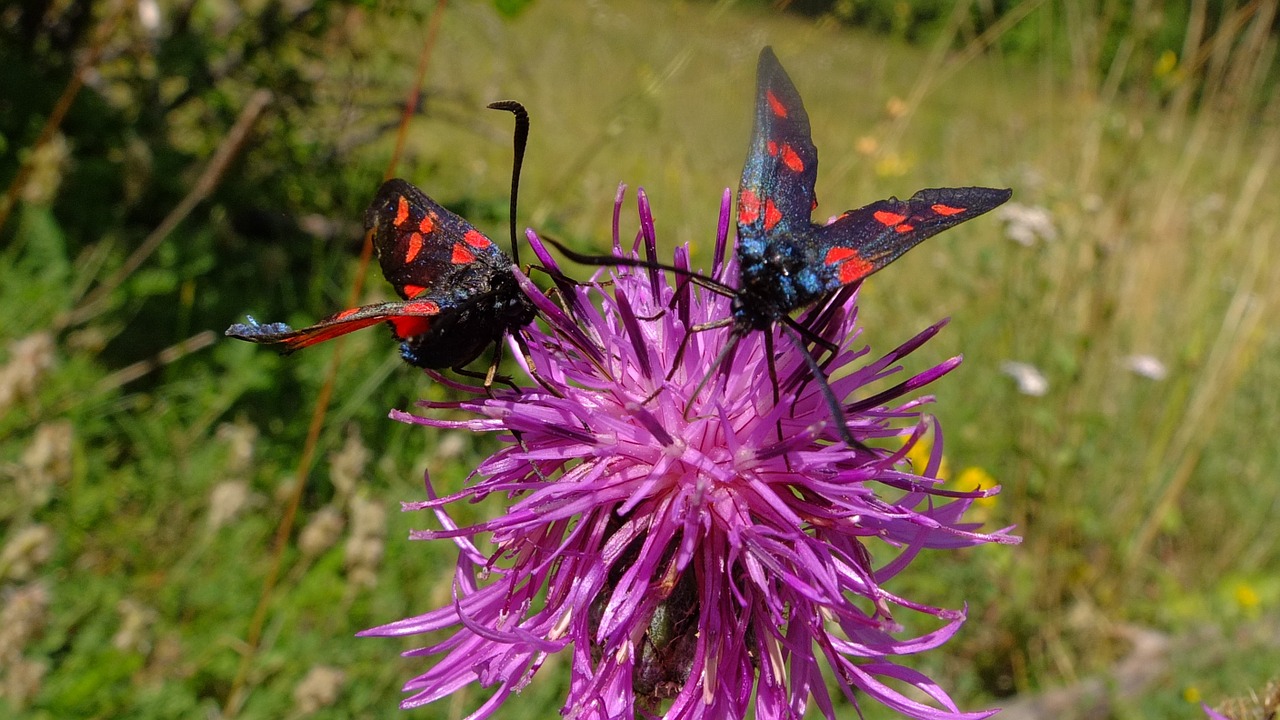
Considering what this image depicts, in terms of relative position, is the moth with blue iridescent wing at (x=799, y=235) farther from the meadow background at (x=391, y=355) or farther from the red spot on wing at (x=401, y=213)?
the meadow background at (x=391, y=355)

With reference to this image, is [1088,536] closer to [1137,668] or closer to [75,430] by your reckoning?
[1137,668]

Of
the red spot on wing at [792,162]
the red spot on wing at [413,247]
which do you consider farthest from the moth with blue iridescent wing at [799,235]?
the red spot on wing at [413,247]

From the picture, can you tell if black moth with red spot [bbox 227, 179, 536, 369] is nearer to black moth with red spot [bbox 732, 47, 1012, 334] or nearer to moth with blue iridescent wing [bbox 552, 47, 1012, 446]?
moth with blue iridescent wing [bbox 552, 47, 1012, 446]

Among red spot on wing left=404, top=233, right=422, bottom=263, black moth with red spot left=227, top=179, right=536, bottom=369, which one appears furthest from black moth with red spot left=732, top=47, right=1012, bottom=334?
red spot on wing left=404, top=233, right=422, bottom=263

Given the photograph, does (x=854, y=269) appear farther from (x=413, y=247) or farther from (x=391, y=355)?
(x=391, y=355)

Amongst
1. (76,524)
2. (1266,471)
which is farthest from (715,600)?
(1266,471)

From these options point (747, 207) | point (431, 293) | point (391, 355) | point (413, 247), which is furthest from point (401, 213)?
point (391, 355)

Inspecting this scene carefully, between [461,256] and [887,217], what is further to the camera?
[461,256]
